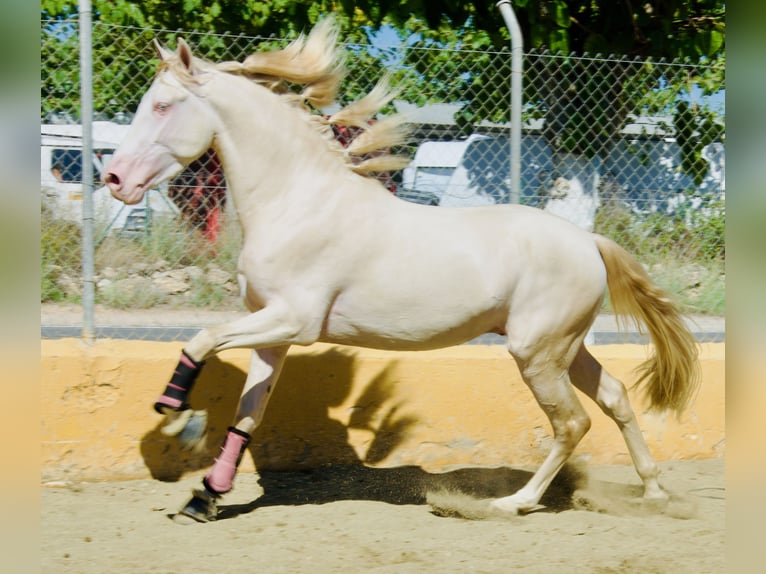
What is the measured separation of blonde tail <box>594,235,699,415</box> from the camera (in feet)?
15.4

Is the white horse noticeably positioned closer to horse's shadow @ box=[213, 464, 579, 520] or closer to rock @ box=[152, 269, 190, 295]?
horse's shadow @ box=[213, 464, 579, 520]

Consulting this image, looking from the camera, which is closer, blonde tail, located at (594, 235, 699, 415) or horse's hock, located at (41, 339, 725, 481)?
blonde tail, located at (594, 235, 699, 415)

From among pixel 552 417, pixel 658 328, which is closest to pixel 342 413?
pixel 552 417

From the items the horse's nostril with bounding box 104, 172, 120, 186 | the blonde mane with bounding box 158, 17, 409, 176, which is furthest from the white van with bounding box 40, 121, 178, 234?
the blonde mane with bounding box 158, 17, 409, 176

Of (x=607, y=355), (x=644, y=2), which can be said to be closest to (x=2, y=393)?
(x=607, y=355)

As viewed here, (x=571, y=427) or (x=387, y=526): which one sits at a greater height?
(x=571, y=427)

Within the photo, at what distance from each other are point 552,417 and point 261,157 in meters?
1.98

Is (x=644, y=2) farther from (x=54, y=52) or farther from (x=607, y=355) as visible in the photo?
(x=54, y=52)

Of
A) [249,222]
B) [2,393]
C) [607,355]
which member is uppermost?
[249,222]

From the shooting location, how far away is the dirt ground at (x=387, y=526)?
3.76 meters

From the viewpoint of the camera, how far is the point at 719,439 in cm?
554

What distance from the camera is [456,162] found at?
5590mm

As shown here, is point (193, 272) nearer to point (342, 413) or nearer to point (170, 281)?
point (170, 281)

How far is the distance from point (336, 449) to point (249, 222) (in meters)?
1.53
